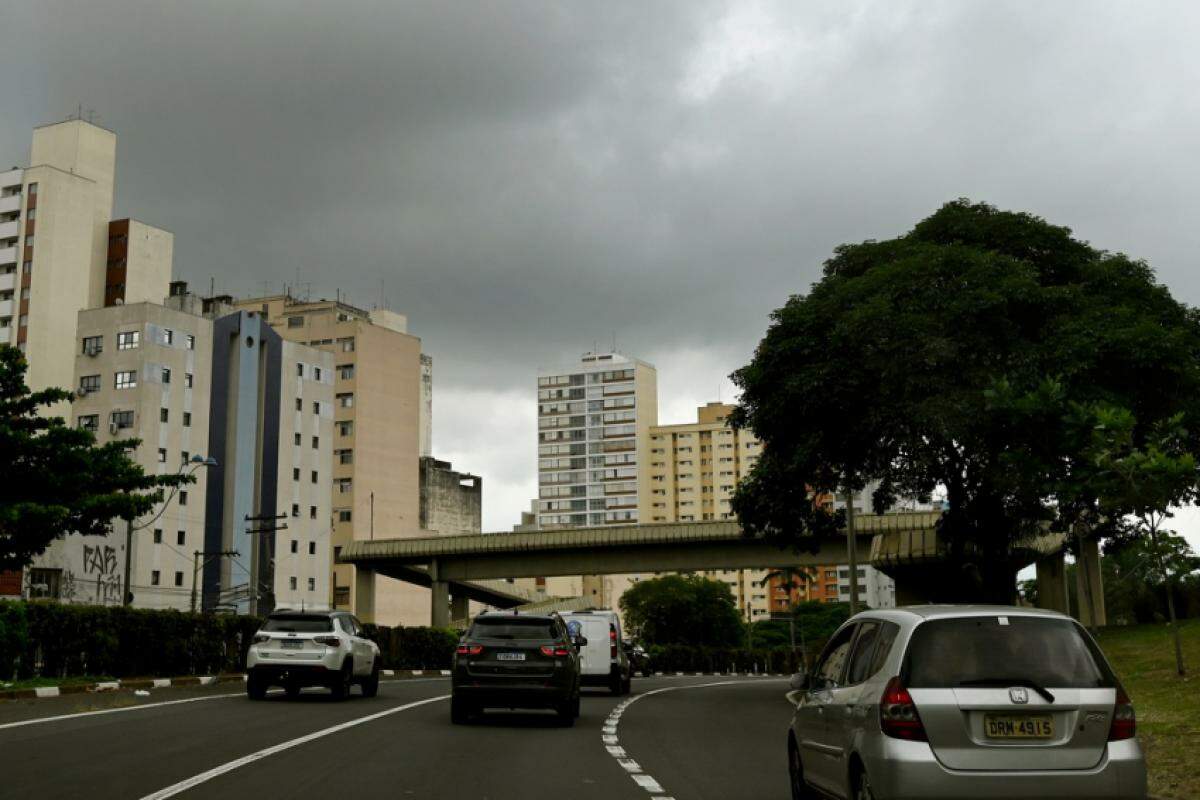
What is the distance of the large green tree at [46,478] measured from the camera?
3134cm

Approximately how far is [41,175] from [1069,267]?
87006 millimetres

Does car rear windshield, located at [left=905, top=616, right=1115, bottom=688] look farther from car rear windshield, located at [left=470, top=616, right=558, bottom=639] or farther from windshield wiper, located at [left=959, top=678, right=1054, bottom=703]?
car rear windshield, located at [left=470, top=616, right=558, bottom=639]

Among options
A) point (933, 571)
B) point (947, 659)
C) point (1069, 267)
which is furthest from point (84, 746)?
point (933, 571)

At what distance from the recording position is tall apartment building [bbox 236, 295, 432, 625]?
115 meters

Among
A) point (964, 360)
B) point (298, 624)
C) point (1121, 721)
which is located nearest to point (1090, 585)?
point (964, 360)

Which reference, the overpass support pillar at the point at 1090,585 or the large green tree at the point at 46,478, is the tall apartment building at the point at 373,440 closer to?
the overpass support pillar at the point at 1090,585

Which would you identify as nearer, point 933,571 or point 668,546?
point 933,571

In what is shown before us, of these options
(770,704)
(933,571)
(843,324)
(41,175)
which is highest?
(41,175)

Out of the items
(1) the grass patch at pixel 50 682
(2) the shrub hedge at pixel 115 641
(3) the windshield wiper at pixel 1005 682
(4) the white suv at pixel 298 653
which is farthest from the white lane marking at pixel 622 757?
(2) the shrub hedge at pixel 115 641

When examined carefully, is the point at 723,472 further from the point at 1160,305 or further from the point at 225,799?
the point at 225,799

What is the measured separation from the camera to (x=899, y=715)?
755cm

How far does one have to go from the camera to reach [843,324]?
2748cm

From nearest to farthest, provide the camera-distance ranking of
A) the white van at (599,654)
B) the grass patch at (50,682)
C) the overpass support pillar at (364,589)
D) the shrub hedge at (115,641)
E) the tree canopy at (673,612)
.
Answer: the grass patch at (50,682)
the shrub hedge at (115,641)
the white van at (599,654)
the overpass support pillar at (364,589)
the tree canopy at (673,612)

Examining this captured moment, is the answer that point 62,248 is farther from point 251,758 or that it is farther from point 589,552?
point 251,758
